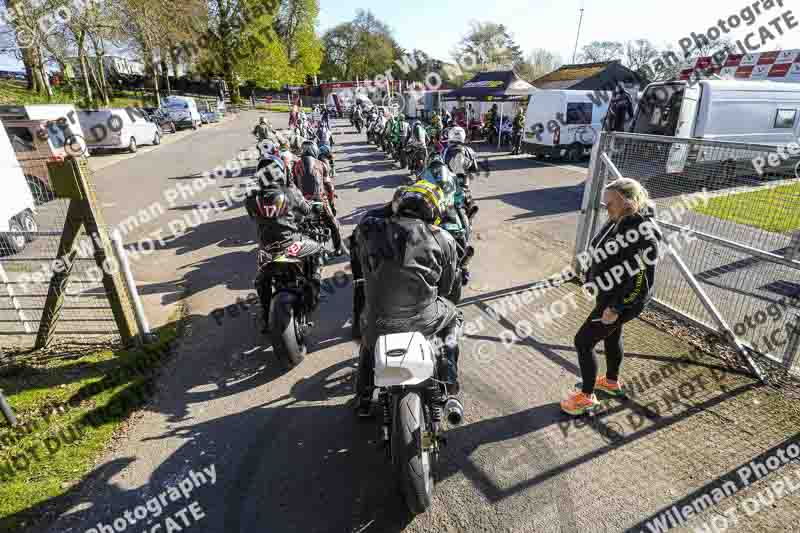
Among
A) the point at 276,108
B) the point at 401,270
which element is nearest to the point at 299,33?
the point at 276,108

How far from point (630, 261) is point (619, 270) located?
0.10 meters

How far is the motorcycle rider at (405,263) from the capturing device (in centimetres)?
262

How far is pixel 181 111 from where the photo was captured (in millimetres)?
29328

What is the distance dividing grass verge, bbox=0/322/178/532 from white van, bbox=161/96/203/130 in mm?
29645

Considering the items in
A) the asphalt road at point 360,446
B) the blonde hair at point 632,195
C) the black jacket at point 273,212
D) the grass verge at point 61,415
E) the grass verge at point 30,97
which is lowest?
the asphalt road at point 360,446

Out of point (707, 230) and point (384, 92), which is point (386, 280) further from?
point (384, 92)

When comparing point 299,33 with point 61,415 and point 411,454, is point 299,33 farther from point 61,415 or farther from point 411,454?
point 411,454

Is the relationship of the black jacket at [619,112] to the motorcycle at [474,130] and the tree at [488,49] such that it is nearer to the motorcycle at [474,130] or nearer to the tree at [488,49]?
the motorcycle at [474,130]

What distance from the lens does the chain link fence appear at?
171 inches

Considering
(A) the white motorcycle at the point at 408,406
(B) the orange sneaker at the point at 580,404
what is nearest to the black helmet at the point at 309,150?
(A) the white motorcycle at the point at 408,406

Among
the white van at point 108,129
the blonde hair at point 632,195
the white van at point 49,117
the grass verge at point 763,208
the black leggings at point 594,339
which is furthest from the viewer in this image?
the white van at point 108,129

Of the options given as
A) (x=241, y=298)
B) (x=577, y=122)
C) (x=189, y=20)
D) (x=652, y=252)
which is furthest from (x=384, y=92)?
(x=652, y=252)

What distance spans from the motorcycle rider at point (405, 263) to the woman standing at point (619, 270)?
51.0 inches

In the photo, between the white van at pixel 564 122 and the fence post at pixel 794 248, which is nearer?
the fence post at pixel 794 248
